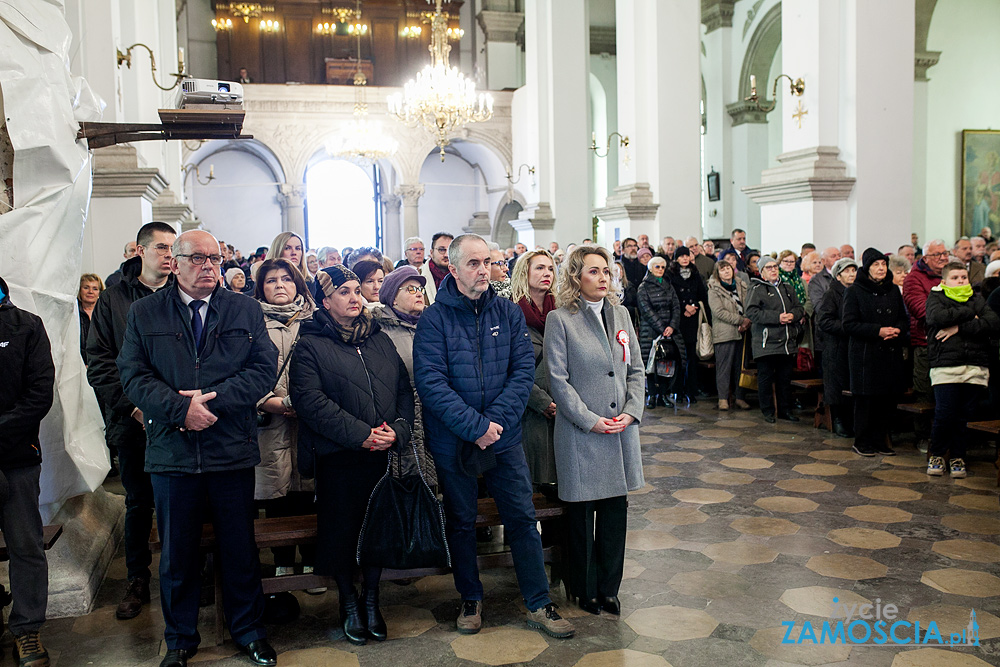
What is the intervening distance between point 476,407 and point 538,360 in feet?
2.05

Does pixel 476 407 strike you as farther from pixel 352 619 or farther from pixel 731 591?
pixel 731 591

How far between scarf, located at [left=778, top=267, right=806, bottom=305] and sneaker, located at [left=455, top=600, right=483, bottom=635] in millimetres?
5212

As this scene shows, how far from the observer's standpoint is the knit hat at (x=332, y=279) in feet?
11.5

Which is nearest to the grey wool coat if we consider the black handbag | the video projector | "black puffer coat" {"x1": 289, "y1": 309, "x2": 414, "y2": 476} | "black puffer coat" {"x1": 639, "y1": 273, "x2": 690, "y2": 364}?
the black handbag

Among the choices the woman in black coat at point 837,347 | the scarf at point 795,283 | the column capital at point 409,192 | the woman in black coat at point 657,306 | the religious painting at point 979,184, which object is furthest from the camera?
the column capital at point 409,192

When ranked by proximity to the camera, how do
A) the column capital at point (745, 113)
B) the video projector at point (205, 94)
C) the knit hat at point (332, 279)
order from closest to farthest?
the knit hat at point (332, 279), the video projector at point (205, 94), the column capital at point (745, 113)

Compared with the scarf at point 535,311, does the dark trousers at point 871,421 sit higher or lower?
lower

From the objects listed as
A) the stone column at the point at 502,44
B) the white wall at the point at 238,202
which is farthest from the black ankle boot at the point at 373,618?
the white wall at the point at 238,202

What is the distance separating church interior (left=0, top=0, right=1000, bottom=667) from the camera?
364cm

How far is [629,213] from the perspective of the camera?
468 inches

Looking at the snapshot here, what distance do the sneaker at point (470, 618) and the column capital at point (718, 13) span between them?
741 inches

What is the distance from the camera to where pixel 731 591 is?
152 inches

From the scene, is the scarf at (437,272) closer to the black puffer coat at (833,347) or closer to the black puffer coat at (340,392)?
the black puffer coat at (833,347)

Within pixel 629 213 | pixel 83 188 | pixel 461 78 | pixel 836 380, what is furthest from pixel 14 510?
pixel 461 78
